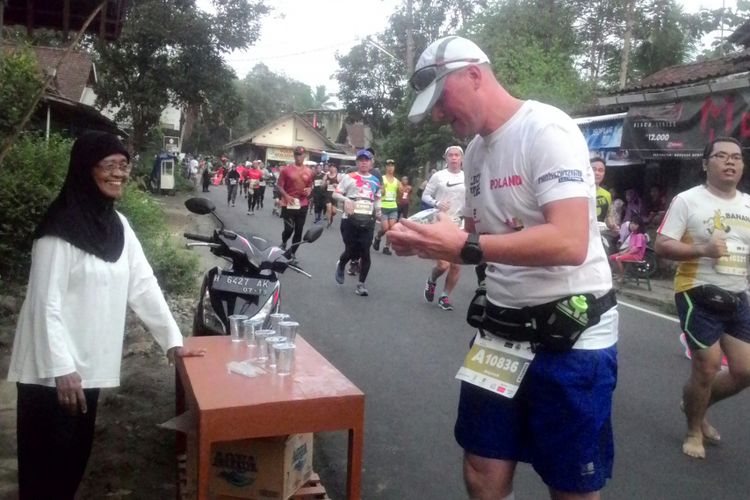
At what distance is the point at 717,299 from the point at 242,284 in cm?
293

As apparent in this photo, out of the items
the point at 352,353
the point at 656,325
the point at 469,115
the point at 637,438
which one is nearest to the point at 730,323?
the point at 637,438

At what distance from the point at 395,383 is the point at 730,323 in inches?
108

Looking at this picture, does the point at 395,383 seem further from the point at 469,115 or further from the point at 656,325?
the point at 656,325

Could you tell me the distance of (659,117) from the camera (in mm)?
13945

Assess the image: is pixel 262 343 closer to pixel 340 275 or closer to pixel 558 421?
pixel 558 421

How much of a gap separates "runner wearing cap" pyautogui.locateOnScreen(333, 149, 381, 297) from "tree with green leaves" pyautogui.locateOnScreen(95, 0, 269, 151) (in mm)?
17796

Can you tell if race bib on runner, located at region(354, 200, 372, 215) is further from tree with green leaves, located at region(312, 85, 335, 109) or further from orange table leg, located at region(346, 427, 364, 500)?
tree with green leaves, located at region(312, 85, 335, 109)

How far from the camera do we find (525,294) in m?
2.62

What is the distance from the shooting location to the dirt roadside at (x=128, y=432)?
411cm

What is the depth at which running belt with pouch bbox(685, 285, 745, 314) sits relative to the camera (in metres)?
4.51

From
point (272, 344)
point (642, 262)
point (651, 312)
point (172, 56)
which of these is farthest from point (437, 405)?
point (172, 56)

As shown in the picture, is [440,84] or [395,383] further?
[395,383]

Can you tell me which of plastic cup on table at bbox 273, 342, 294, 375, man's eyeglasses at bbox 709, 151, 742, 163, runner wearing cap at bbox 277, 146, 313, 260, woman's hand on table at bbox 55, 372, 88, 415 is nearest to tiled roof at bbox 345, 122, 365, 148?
runner wearing cap at bbox 277, 146, 313, 260

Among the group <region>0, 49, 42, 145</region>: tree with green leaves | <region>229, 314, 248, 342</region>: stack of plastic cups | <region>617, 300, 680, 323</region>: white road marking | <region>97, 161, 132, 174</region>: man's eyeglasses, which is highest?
<region>0, 49, 42, 145</region>: tree with green leaves
